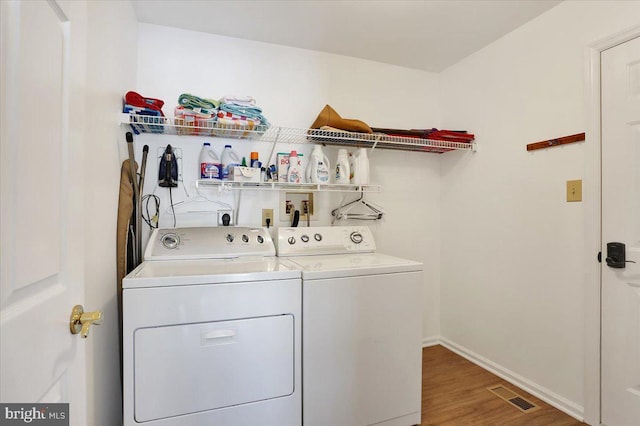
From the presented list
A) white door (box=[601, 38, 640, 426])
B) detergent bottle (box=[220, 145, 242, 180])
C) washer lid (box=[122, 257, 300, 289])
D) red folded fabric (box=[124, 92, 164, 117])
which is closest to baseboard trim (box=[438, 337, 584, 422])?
white door (box=[601, 38, 640, 426])

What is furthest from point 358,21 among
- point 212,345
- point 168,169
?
point 212,345

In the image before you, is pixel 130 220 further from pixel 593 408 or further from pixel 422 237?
pixel 593 408

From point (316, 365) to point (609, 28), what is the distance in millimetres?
2306

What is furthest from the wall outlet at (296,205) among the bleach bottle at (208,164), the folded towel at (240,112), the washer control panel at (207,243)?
the folded towel at (240,112)

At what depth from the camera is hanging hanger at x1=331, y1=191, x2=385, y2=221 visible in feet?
8.15

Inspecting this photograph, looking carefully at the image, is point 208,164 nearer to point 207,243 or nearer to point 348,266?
point 207,243

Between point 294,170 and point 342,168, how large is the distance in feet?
1.17

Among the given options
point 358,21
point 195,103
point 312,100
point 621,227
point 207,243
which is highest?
point 358,21

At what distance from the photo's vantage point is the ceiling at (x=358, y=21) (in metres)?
1.88

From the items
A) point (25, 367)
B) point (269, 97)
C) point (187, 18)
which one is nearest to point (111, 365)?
point (25, 367)

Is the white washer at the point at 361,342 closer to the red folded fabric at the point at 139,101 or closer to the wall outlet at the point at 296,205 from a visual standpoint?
the wall outlet at the point at 296,205

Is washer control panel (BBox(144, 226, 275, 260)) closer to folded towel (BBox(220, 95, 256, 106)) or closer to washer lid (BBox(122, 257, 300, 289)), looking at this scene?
washer lid (BBox(122, 257, 300, 289))

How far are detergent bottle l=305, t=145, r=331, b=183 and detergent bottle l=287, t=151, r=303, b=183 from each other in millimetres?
107

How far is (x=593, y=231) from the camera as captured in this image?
168 cm
